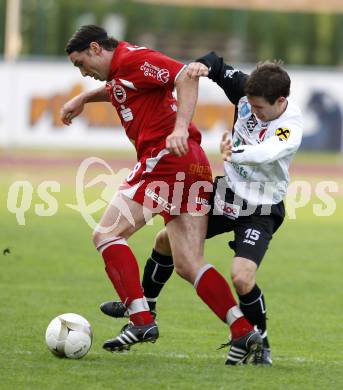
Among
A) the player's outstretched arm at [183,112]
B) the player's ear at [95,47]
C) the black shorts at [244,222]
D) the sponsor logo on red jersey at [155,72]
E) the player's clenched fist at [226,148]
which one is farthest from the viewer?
the player's ear at [95,47]

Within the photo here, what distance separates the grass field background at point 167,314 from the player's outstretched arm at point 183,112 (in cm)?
137

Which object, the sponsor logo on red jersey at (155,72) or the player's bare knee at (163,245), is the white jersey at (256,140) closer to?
the sponsor logo on red jersey at (155,72)

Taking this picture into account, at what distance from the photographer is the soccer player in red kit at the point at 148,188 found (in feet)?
21.9

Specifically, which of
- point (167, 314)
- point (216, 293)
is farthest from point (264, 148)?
point (167, 314)

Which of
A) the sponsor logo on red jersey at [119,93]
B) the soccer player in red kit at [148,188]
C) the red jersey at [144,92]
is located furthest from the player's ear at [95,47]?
the sponsor logo on red jersey at [119,93]

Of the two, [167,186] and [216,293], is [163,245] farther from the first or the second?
[216,293]

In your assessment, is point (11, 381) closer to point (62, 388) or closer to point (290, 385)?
point (62, 388)

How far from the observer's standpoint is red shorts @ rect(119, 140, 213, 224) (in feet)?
22.3

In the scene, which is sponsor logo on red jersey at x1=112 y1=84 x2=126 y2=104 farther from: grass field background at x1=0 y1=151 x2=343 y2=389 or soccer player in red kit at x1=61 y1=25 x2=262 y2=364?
grass field background at x1=0 y1=151 x2=343 y2=389

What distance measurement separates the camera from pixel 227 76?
6.84 meters

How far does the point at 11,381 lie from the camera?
5.87 m

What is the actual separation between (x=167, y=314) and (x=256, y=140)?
240 cm

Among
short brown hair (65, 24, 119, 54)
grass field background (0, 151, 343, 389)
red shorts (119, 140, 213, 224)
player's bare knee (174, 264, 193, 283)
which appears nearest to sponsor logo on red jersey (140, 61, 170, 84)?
short brown hair (65, 24, 119, 54)

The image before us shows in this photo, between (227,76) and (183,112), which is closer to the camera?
(183,112)
